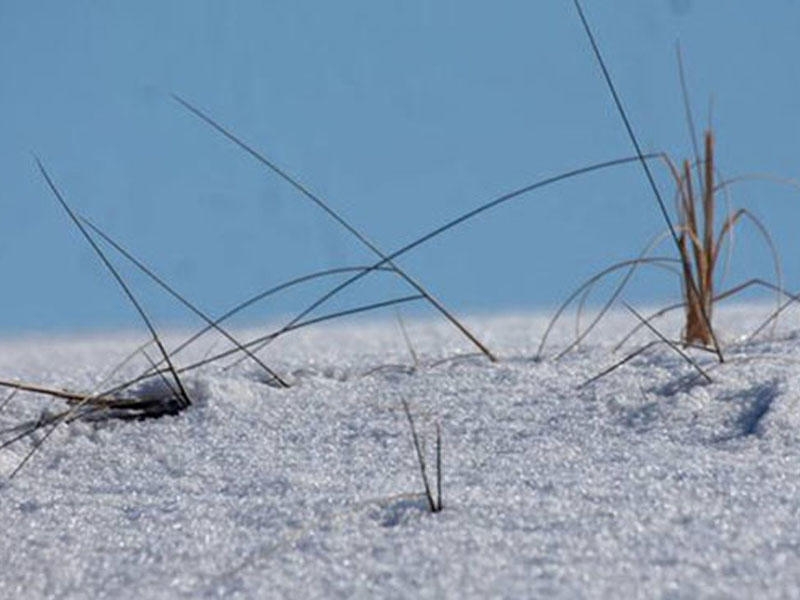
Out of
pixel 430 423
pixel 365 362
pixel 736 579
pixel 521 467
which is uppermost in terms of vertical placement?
pixel 365 362

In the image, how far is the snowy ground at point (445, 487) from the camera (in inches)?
50.2

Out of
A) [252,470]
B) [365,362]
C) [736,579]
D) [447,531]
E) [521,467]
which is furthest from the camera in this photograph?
[365,362]

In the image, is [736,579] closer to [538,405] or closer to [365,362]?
[538,405]

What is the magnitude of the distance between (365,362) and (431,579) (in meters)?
1.01

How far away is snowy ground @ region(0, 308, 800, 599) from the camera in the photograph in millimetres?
1274

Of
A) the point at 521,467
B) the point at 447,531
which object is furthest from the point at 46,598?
the point at 521,467

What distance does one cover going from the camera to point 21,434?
1.92 m

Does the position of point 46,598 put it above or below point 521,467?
below

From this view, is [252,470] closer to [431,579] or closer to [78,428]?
[78,428]

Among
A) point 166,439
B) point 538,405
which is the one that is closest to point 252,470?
point 166,439

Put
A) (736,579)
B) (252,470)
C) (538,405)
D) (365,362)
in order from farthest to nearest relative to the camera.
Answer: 1. (365,362)
2. (538,405)
3. (252,470)
4. (736,579)

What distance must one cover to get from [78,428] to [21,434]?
64 millimetres

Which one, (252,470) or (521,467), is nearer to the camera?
(521,467)

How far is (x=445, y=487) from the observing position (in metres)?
1.51
